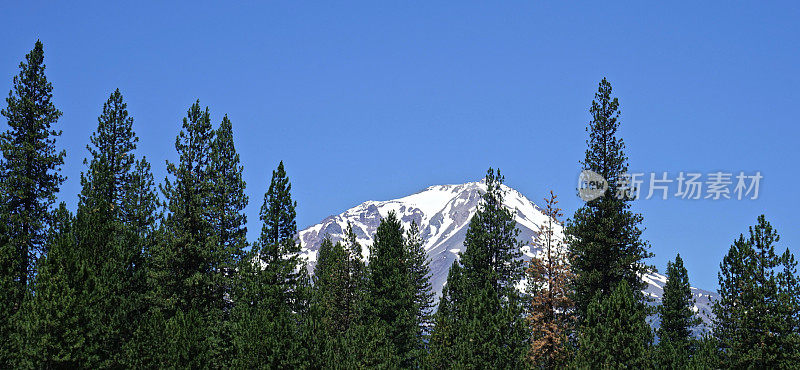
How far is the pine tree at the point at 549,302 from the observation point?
45969 mm

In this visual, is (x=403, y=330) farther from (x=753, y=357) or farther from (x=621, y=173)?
(x=753, y=357)

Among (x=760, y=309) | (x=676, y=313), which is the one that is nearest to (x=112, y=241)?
(x=760, y=309)

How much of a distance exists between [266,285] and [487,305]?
14.1m

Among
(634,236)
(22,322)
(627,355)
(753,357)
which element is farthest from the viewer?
(634,236)

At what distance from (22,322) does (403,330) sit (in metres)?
30.9

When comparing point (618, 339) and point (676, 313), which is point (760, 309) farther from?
point (676, 313)

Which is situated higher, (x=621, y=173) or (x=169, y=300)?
(x=621, y=173)

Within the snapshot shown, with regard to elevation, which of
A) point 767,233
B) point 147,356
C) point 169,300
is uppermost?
point 767,233

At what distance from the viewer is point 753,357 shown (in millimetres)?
43500

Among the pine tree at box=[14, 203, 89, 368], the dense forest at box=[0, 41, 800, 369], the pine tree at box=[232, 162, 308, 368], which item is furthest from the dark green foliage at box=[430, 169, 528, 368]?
the pine tree at box=[14, 203, 89, 368]

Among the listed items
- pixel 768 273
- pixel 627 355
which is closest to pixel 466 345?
pixel 627 355

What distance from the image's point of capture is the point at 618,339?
125ft

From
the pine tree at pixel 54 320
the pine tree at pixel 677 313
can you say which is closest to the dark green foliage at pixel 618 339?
the pine tree at pixel 54 320

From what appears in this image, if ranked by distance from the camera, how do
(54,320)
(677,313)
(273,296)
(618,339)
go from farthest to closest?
(677,313) → (273,296) → (618,339) → (54,320)
